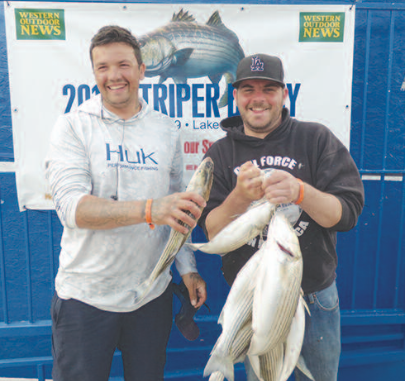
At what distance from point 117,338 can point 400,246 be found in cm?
220

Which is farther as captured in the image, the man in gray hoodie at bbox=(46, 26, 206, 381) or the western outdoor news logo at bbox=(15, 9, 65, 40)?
the western outdoor news logo at bbox=(15, 9, 65, 40)

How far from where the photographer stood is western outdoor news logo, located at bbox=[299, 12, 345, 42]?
2.59m

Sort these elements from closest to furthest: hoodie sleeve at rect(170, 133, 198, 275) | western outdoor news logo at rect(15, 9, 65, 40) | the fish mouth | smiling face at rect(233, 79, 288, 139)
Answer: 1. the fish mouth
2. smiling face at rect(233, 79, 288, 139)
3. hoodie sleeve at rect(170, 133, 198, 275)
4. western outdoor news logo at rect(15, 9, 65, 40)

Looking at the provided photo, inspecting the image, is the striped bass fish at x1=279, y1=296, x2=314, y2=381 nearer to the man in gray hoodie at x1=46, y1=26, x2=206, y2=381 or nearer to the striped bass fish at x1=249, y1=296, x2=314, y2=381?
the striped bass fish at x1=249, y1=296, x2=314, y2=381

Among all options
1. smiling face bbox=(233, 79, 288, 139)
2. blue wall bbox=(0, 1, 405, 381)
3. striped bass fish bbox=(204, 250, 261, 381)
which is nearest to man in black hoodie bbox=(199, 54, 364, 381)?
smiling face bbox=(233, 79, 288, 139)

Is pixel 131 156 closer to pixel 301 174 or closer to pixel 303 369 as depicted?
pixel 301 174

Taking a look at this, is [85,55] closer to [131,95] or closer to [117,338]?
[131,95]

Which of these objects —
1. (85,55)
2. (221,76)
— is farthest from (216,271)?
(85,55)

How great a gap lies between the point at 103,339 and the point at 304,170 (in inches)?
54.4

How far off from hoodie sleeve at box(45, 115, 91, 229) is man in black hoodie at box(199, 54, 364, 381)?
→ 24.8 inches

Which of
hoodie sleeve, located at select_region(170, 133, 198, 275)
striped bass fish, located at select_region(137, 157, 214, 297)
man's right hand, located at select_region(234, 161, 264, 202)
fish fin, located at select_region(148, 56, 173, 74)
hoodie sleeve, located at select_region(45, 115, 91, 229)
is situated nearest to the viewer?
man's right hand, located at select_region(234, 161, 264, 202)

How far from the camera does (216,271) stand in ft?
9.53

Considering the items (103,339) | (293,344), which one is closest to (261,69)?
(293,344)

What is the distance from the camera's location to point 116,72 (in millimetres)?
1932
